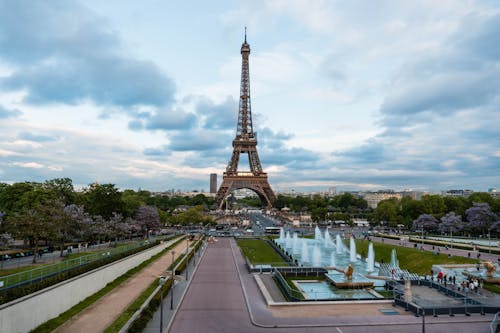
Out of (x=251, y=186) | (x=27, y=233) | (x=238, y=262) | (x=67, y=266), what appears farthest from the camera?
(x=251, y=186)

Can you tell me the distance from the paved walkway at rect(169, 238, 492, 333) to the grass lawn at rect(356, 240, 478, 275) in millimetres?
18636

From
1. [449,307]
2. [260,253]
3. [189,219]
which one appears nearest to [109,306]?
[449,307]

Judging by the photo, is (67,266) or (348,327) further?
(67,266)

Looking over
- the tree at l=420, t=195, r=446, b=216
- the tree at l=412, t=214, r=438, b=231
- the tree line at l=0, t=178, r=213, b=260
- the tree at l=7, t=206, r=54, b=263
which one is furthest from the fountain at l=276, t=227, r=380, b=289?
the tree at l=420, t=195, r=446, b=216

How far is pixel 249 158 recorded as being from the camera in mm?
123312

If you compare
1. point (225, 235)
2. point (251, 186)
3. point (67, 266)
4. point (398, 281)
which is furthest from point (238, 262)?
point (251, 186)

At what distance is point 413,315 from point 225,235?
5722 cm

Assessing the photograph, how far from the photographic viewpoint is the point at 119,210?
6147 centimetres

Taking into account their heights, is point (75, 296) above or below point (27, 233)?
below

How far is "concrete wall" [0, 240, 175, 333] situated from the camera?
17.3 m

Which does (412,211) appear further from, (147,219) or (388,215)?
(147,219)

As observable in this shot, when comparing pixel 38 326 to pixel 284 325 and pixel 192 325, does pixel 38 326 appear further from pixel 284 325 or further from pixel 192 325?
pixel 284 325

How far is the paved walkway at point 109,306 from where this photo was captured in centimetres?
1991

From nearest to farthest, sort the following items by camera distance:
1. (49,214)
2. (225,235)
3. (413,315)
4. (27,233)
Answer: (413,315), (27,233), (49,214), (225,235)
